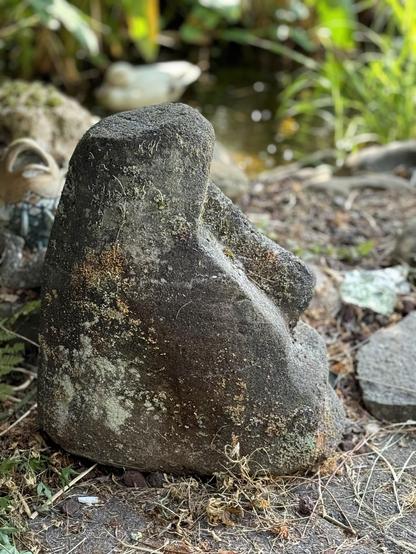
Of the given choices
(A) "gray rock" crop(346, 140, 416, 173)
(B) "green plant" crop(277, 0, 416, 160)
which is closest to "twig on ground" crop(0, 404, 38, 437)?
(A) "gray rock" crop(346, 140, 416, 173)

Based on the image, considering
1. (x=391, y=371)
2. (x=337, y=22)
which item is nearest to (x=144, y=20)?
(x=337, y=22)

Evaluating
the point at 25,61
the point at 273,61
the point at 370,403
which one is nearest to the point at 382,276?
the point at 370,403

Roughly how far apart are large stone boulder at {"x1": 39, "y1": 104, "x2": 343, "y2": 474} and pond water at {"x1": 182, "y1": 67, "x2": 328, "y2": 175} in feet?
13.3

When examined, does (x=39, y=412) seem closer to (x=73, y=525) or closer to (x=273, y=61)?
(x=73, y=525)

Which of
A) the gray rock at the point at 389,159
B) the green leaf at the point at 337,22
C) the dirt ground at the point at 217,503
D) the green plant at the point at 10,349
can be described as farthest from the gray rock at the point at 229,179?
the green leaf at the point at 337,22

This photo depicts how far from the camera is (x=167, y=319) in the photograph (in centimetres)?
219

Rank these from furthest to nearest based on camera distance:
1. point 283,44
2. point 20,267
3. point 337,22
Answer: point 283,44, point 337,22, point 20,267

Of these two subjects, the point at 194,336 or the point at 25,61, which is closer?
the point at 194,336

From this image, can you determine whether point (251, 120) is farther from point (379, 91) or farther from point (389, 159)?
point (389, 159)

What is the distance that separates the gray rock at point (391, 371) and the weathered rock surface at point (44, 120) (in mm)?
1777

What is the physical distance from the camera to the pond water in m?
6.77

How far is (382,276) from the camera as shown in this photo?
3.51m

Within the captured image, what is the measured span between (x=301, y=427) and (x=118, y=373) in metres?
0.51

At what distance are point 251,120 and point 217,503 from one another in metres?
5.80
